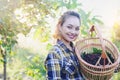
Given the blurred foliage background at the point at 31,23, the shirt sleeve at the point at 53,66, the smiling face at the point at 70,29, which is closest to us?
the shirt sleeve at the point at 53,66

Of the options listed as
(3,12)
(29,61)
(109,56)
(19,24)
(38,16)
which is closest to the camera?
(109,56)

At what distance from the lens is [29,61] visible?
4133mm

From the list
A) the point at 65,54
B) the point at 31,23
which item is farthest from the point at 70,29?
the point at 31,23

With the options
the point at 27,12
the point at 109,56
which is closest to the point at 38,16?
the point at 27,12

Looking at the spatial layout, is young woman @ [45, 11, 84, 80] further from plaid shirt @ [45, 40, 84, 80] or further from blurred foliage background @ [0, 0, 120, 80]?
blurred foliage background @ [0, 0, 120, 80]

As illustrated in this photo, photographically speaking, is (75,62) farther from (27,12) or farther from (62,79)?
(27,12)

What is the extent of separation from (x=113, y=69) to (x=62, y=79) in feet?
0.95

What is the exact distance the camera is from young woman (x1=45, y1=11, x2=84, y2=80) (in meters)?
2.14

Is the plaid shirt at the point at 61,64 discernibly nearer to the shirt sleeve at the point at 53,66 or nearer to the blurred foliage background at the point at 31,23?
the shirt sleeve at the point at 53,66

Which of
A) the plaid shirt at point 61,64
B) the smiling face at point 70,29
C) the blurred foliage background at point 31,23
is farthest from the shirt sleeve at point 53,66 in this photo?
the blurred foliage background at point 31,23

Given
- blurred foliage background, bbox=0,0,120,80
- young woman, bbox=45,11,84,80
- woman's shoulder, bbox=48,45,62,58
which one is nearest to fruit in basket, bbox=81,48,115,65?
young woman, bbox=45,11,84,80

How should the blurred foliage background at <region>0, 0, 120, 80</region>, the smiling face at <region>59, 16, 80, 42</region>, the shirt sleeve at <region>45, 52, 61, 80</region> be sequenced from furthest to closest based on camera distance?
1. the blurred foliage background at <region>0, 0, 120, 80</region>
2. the smiling face at <region>59, 16, 80, 42</region>
3. the shirt sleeve at <region>45, 52, 61, 80</region>

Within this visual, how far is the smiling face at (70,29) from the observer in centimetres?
223

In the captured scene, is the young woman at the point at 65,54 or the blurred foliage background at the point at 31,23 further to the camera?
the blurred foliage background at the point at 31,23
